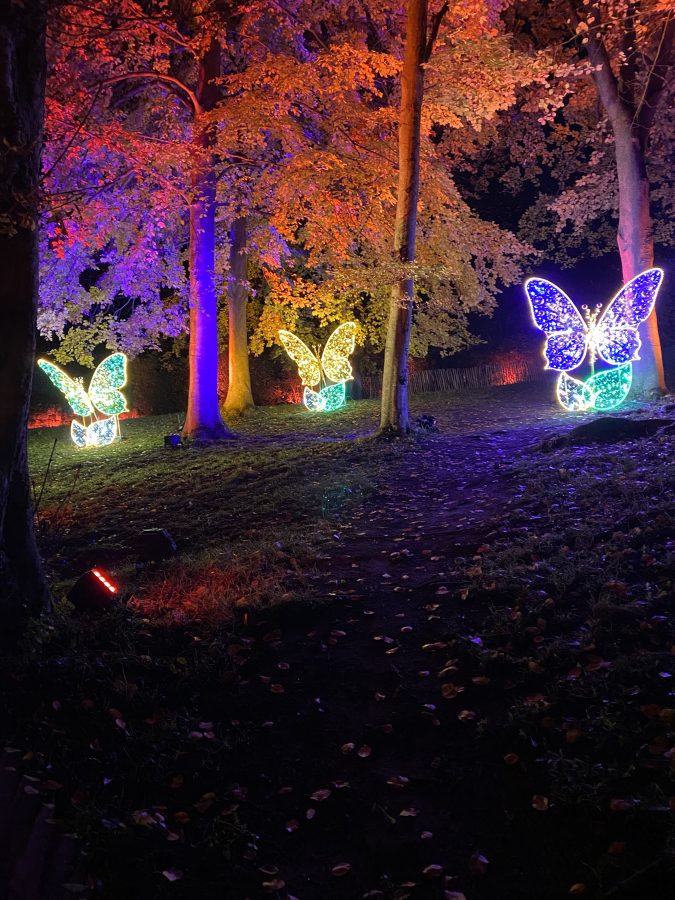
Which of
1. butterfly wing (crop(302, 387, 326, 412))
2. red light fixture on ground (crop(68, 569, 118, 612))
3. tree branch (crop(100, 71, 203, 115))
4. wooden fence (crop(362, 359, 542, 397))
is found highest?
tree branch (crop(100, 71, 203, 115))

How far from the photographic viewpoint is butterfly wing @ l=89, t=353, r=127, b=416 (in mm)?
16109

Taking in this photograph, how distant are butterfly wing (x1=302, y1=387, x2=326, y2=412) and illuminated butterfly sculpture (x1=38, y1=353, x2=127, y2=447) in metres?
6.80

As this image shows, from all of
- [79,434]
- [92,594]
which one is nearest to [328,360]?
[79,434]

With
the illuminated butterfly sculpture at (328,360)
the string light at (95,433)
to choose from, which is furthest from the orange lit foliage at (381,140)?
the string light at (95,433)

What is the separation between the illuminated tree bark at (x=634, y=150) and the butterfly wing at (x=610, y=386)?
5.48 ft

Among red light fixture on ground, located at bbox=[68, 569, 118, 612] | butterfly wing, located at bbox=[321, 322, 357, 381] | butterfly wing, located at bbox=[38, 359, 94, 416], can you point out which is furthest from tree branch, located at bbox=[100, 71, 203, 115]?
red light fixture on ground, located at bbox=[68, 569, 118, 612]

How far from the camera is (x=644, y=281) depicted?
13805 mm

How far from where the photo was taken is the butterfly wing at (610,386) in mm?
14789

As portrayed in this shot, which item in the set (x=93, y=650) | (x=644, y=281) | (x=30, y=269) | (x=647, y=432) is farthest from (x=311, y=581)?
(x=644, y=281)

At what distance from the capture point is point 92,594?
5.22 m

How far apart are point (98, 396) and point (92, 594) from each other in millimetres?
12610

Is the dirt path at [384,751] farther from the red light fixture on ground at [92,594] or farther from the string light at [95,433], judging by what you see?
the string light at [95,433]

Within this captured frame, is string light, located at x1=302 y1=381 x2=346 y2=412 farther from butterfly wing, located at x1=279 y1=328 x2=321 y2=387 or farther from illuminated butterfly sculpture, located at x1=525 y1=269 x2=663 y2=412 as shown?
illuminated butterfly sculpture, located at x1=525 y1=269 x2=663 y2=412

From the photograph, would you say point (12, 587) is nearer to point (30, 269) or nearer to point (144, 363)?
point (30, 269)
